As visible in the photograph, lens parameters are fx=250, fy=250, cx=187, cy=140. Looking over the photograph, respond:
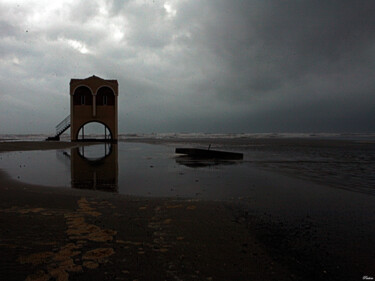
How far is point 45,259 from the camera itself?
10.3ft

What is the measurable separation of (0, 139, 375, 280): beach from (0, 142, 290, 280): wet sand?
1cm

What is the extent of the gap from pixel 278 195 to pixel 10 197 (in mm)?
7019

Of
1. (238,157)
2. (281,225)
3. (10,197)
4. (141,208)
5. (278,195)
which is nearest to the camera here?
(281,225)

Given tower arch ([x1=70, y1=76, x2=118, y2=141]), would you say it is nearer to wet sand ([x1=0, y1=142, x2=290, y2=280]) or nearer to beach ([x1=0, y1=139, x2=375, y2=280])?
beach ([x1=0, y1=139, x2=375, y2=280])

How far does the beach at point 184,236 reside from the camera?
9.84ft

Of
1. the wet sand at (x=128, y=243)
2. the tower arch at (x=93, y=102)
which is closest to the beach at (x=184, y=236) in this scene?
the wet sand at (x=128, y=243)

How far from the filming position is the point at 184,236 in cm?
399

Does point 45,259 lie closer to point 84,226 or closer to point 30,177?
point 84,226

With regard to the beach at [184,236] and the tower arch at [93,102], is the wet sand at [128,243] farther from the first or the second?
the tower arch at [93,102]

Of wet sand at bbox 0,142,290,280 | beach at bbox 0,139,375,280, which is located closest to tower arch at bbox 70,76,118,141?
beach at bbox 0,139,375,280

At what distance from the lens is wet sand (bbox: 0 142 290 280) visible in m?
2.93

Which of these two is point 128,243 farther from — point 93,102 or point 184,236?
point 93,102

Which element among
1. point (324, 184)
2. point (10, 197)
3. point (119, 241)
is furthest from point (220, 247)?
point (324, 184)

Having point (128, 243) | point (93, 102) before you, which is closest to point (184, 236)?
point (128, 243)
